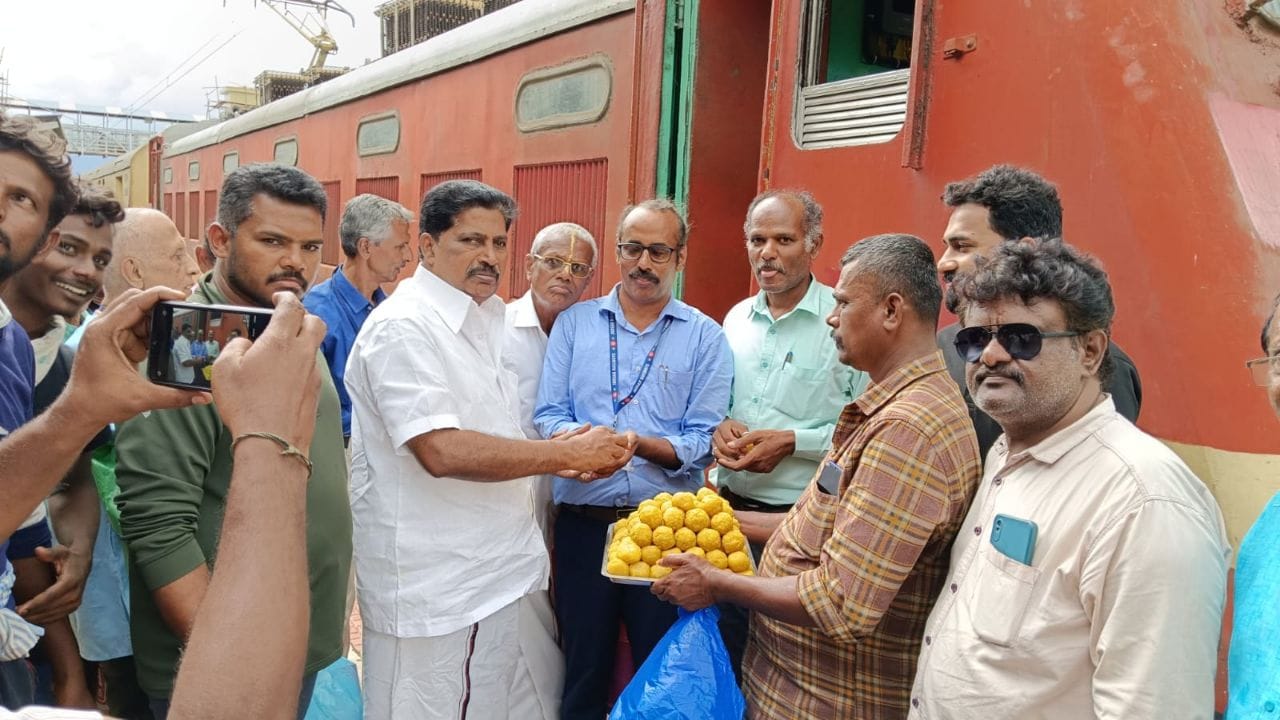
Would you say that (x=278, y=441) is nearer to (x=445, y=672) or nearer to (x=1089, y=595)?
(x=1089, y=595)

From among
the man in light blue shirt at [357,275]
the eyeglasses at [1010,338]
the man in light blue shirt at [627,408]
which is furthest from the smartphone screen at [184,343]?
the man in light blue shirt at [357,275]

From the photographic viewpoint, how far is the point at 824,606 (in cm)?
169

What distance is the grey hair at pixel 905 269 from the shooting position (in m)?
1.85

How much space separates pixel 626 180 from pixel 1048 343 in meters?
3.12

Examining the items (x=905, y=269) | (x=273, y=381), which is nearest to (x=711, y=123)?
(x=905, y=269)

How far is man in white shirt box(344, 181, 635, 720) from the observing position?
218cm

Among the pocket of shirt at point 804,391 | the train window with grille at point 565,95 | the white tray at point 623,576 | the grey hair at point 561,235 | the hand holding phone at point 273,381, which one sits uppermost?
the train window with grille at point 565,95

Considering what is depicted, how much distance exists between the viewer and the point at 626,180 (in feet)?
14.5

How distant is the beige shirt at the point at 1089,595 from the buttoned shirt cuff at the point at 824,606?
16cm

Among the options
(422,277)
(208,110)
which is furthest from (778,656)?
(208,110)

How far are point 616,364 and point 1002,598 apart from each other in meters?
1.61

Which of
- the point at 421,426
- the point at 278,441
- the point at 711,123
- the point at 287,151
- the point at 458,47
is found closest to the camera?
the point at 278,441

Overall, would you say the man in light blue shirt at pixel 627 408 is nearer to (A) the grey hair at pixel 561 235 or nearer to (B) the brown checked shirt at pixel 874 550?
(A) the grey hair at pixel 561 235

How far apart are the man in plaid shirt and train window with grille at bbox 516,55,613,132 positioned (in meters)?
3.10
